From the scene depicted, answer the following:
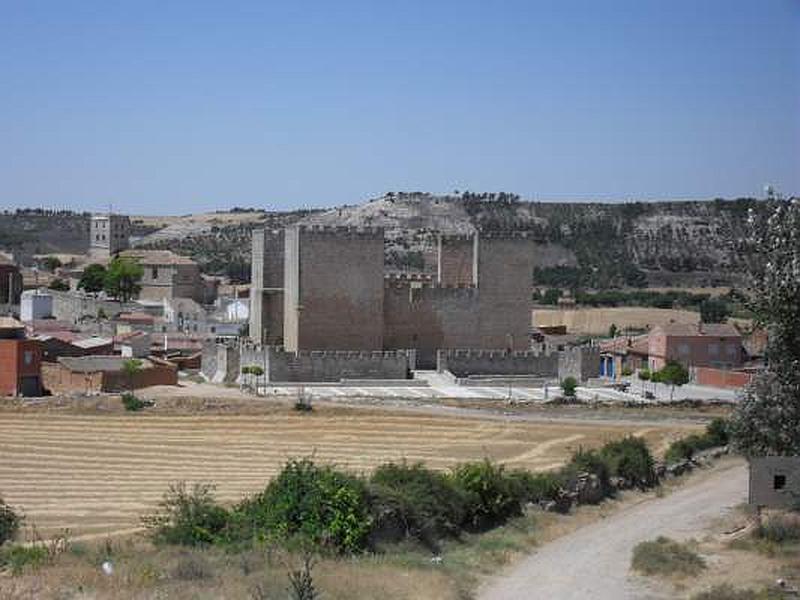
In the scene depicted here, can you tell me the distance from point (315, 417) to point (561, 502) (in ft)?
39.8

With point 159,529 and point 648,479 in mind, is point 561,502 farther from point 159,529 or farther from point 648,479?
point 159,529

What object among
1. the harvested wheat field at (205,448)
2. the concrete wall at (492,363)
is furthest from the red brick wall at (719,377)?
the harvested wheat field at (205,448)

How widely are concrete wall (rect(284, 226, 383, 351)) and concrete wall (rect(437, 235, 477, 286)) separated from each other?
351cm

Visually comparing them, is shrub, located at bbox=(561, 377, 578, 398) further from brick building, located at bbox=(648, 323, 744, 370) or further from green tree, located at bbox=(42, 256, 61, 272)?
green tree, located at bbox=(42, 256, 61, 272)

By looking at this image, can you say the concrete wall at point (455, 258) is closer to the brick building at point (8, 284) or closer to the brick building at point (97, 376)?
the brick building at point (97, 376)

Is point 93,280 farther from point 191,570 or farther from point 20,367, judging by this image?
point 191,570

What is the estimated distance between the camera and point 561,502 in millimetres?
18500

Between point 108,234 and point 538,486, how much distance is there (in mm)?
78928

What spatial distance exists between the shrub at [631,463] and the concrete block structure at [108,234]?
74471mm

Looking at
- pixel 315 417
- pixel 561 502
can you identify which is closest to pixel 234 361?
pixel 315 417

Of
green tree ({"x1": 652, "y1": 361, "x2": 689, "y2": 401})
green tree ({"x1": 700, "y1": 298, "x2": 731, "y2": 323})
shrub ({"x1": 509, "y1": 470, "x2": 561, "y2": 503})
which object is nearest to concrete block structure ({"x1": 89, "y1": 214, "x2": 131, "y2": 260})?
green tree ({"x1": 700, "y1": 298, "x2": 731, "y2": 323})

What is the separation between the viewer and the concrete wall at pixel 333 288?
35531 millimetres

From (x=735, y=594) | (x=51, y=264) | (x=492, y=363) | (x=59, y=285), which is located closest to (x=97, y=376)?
(x=492, y=363)

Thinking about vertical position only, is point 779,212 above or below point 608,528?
above
